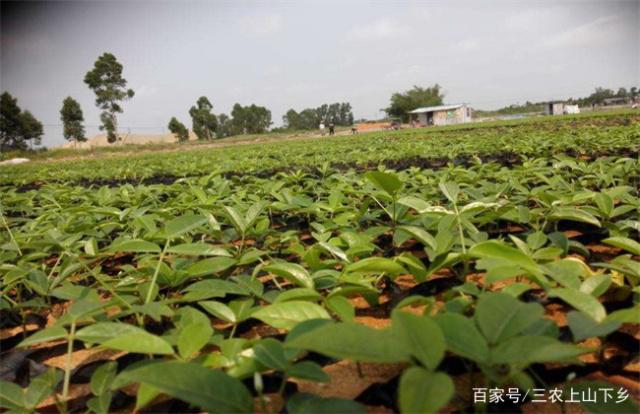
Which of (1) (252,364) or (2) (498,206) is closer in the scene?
(1) (252,364)

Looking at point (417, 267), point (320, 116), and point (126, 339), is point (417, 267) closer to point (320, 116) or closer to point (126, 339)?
point (126, 339)

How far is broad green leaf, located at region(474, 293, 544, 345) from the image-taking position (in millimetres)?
518

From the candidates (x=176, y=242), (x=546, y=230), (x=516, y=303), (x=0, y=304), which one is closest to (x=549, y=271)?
(x=516, y=303)

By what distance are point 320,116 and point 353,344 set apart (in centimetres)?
9186

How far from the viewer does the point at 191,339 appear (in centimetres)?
62

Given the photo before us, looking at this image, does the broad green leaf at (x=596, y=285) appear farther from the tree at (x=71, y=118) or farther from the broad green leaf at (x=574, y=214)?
the tree at (x=71, y=118)

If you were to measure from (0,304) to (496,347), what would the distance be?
3.50ft

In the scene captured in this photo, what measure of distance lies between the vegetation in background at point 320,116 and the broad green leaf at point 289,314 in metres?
83.9

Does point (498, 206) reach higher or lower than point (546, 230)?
higher

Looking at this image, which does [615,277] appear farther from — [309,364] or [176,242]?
[176,242]

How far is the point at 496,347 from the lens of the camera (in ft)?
1.63

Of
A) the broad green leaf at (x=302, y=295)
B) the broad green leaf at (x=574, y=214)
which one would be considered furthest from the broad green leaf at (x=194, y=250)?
the broad green leaf at (x=574, y=214)

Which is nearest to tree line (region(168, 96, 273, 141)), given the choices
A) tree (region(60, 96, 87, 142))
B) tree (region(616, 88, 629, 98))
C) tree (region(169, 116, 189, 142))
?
tree (region(169, 116, 189, 142))

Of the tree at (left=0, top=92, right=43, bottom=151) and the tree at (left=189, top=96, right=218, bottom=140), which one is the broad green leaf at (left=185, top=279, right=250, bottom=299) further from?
the tree at (left=189, top=96, right=218, bottom=140)
